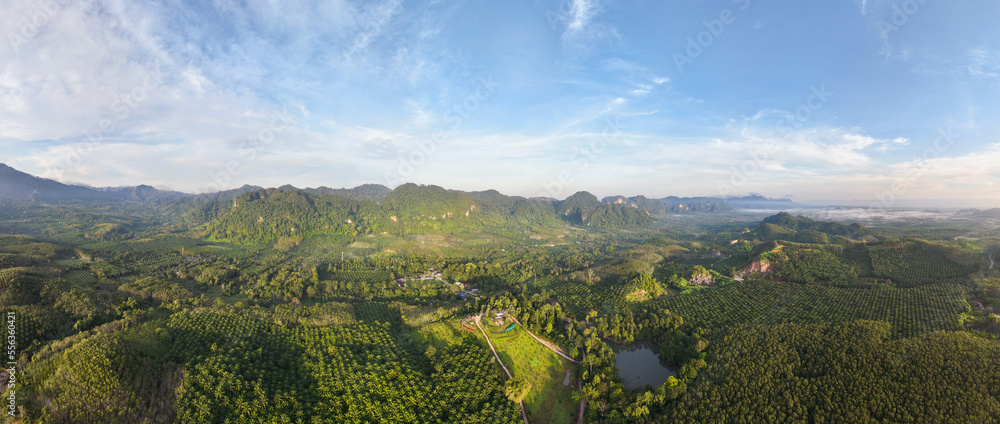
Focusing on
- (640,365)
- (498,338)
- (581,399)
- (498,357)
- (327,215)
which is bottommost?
(640,365)

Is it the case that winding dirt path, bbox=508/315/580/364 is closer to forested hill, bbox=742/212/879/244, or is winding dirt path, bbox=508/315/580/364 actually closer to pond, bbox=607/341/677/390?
pond, bbox=607/341/677/390

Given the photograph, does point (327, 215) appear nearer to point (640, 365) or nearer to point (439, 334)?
point (439, 334)

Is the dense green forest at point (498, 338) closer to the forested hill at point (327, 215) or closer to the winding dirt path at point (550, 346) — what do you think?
the winding dirt path at point (550, 346)

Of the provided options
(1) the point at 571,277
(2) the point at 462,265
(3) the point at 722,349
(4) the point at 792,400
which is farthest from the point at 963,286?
(2) the point at 462,265

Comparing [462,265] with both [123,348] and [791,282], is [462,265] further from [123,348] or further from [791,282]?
[791,282]

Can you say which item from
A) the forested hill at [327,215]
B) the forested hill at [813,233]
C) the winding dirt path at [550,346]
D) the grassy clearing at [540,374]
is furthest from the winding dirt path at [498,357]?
the forested hill at [813,233]

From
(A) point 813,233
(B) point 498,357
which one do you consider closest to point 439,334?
(B) point 498,357
